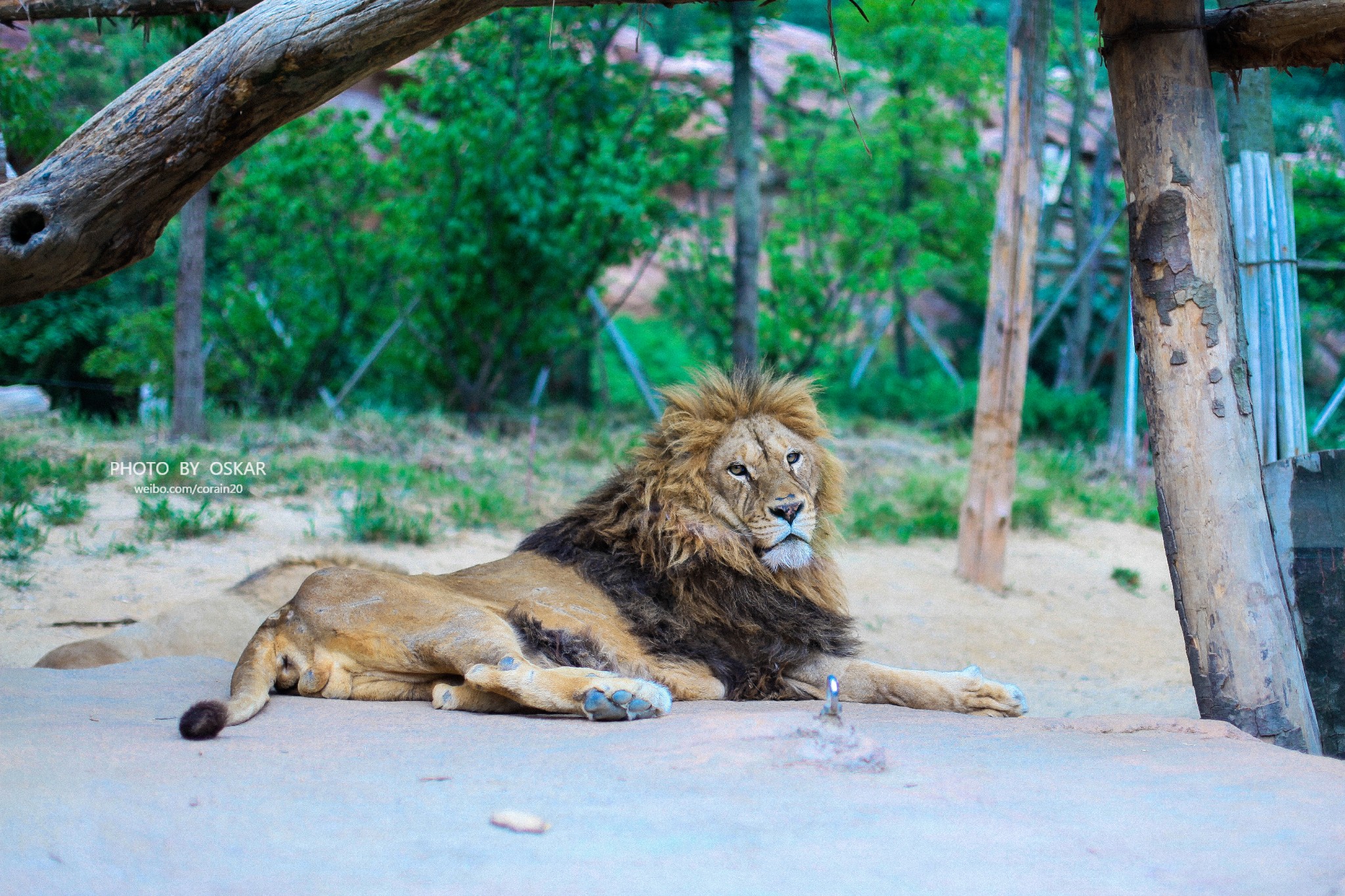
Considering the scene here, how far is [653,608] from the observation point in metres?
4.16

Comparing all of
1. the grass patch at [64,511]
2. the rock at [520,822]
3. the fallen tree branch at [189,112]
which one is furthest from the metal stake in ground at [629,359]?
the rock at [520,822]

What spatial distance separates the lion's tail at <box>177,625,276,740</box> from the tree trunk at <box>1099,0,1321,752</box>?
119 inches

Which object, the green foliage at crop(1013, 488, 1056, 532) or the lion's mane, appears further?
the green foliage at crop(1013, 488, 1056, 532)

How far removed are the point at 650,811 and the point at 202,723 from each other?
1.35 m

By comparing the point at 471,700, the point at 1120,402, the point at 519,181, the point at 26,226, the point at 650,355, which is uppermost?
the point at 519,181

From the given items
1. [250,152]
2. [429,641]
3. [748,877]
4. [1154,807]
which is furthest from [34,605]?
[250,152]

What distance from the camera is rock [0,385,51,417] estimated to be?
1088cm

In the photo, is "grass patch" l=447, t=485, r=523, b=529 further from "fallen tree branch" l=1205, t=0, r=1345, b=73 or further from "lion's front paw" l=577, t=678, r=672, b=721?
"fallen tree branch" l=1205, t=0, r=1345, b=73

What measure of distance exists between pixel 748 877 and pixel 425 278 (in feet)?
33.3

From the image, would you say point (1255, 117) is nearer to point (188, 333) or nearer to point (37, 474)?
point (188, 333)

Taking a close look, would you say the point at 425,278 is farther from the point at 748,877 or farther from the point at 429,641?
the point at 748,877

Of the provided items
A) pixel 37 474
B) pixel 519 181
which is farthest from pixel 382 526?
pixel 519 181

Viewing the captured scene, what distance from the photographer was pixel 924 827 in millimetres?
2320

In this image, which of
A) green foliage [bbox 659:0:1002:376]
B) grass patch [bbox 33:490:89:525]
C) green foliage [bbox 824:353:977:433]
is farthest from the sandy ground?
green foliage [bbox 824:353:977:433]
